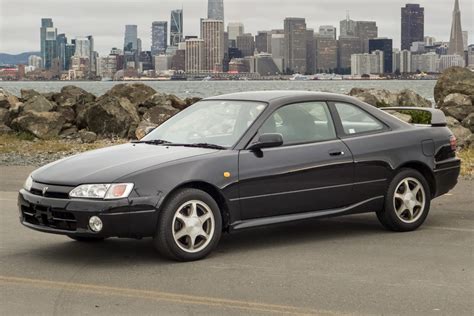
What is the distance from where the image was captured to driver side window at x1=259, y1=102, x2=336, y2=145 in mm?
9867

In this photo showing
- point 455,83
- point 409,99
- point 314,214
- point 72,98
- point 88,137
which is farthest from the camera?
point 72,98

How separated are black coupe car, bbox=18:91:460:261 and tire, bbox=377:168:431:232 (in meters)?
0.01

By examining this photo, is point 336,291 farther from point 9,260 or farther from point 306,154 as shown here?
point 9,260

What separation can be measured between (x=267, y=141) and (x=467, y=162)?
8831 millimetres

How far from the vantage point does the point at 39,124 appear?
89.7 ft

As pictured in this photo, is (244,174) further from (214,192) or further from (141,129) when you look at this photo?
(141,129)

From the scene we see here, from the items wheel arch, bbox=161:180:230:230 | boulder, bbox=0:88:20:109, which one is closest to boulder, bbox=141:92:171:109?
boulder, bbox=0:88:20:109

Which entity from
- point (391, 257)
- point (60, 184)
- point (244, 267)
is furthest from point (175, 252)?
point (391, 257)

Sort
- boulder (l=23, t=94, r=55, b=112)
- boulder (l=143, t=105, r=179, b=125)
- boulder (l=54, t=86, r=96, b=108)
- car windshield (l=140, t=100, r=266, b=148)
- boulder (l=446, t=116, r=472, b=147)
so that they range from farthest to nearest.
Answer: boulder (l=54, t=86, r=96, b=108) < boulder (l=23, t=94, r=55, b=112) < boulder (l=143, t=105, r=179, b=125) < boulder (l=446, t=116, r=472, b=147) < car windshield (l=140, t=100, r=266, b=148)

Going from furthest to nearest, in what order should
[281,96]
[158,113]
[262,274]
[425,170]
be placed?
1. [158,113]
2. [425,170]
3. [281,96]
4. [262,274]

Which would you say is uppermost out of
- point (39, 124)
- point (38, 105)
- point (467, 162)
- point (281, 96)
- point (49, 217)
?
point (281, 96)

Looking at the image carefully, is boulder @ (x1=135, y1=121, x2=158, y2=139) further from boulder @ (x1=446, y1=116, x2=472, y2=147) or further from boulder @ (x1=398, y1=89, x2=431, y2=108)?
boulder @ (x1=398, y1=89, x2=431, y2=108)

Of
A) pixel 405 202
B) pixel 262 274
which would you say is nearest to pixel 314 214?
pixel 405 202

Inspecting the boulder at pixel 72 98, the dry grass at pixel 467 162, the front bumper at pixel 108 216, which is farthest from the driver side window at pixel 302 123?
the boulder at pixel 72 98
